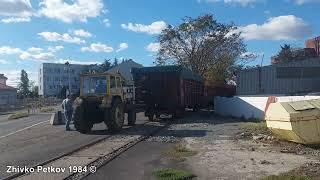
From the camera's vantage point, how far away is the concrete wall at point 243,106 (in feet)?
90.8

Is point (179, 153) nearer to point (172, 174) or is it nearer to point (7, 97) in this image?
point (172, 174)

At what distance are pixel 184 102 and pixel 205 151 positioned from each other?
16.1 meters

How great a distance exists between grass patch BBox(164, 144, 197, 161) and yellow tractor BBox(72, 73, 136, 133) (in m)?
6.29

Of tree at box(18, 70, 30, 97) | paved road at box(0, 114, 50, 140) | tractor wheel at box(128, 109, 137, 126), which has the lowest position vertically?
paved road at box(0, 114, 50, 140)

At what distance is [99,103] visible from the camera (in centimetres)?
2197

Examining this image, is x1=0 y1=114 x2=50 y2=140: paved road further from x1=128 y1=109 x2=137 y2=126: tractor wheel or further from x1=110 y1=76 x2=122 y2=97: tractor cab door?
x1=128 y1=109 x2=137 y2=126: tractor wheel

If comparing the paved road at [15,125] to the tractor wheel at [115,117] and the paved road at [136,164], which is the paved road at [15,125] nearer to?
the tractor wheel at [115,117]

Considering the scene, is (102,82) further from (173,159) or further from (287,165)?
(287,165)

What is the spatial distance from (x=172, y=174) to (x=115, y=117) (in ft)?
36.0

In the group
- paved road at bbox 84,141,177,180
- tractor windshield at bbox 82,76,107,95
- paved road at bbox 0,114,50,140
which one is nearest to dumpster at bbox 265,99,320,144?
paved road at bbox 84,141,177,180

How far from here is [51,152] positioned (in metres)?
15.5

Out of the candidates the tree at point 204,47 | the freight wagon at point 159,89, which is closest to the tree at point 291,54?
the tree at point 204,47

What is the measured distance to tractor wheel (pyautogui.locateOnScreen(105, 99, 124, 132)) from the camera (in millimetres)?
21391

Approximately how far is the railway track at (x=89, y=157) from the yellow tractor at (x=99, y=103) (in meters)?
1.23
